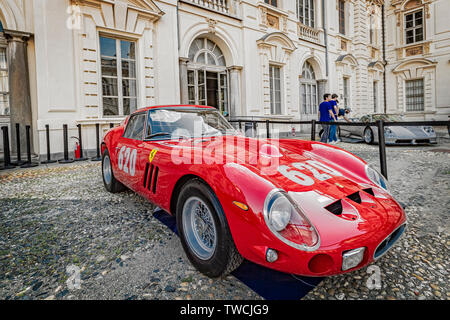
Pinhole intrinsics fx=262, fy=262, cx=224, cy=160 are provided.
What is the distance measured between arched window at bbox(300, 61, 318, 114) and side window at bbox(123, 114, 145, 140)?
1247 cm

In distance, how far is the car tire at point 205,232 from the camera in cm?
158

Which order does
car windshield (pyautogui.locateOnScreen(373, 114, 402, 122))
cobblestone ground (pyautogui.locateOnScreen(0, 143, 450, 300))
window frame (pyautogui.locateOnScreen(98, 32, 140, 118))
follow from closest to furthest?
1. cobblestone ground (pyautogui.locateOnScreen(0, 143, 450, 300))
2. window frame (pyautogui.locateOnScreen(98, 32, 140, 118))
3. car windshield (pyautogui.locateOnScreen(373, 114, 402, 122))

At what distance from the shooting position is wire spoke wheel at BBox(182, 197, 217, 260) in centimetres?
179

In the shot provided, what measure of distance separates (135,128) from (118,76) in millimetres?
5857

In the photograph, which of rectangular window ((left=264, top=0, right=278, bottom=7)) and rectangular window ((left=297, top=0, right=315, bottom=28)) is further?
rectangular window ((left=297, top=0, right=315, bottom=28))

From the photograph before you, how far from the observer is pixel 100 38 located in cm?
770

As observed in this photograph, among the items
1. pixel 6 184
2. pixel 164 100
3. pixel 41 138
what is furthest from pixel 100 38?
pixel 6 184

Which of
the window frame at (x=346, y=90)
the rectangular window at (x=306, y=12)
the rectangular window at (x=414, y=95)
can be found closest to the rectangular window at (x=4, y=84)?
the rectangular window at (x=306, y=12)

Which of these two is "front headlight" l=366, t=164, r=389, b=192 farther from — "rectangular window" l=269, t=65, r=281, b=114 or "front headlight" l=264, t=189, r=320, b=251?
"rectangular window" l=269, t=65, r=281, b=114

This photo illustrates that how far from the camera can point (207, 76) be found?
10.6 m

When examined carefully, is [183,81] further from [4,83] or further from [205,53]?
[4,83]

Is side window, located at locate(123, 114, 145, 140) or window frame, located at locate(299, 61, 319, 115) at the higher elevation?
window frame, located at locate(299, 61, 319, 115)

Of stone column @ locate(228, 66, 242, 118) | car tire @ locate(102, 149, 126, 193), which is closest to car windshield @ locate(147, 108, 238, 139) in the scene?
car tire @ locate(102, 149, 126, 193)
